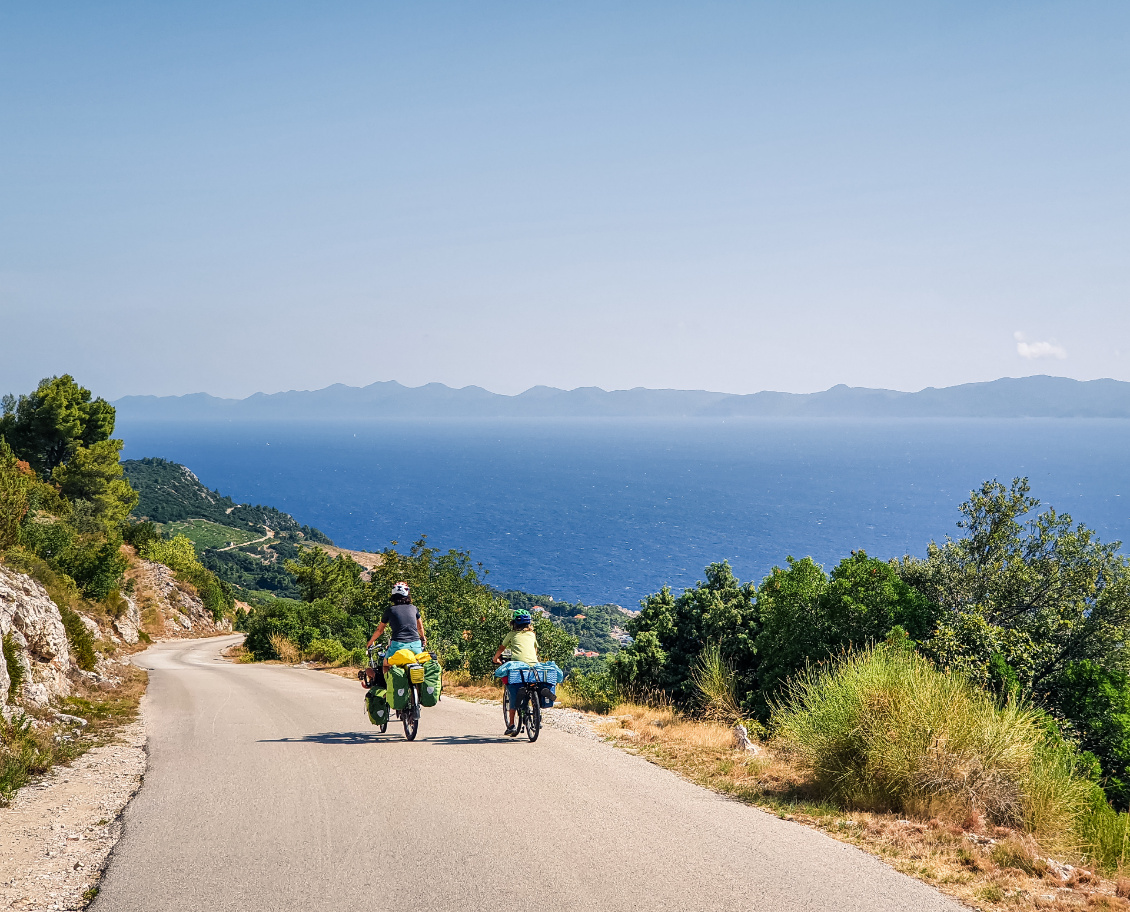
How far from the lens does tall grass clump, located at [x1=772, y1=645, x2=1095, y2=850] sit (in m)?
6.80

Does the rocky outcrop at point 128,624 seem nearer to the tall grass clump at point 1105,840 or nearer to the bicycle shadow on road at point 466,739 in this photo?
the bicycle shadow on road at point 466,739

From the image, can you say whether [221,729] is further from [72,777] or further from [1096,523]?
[1096,523]

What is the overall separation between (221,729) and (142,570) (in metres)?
48.4

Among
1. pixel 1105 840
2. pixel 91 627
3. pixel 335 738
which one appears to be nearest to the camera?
pixel 1105 840

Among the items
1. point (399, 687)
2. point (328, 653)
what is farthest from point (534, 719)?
point (328, 653)

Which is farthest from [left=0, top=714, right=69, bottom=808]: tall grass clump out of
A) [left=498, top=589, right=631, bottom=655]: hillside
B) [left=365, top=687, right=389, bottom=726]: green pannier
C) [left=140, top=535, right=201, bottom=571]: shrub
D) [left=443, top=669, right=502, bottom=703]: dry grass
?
[left=498, top=589, right=631, bottom=655]: hillside

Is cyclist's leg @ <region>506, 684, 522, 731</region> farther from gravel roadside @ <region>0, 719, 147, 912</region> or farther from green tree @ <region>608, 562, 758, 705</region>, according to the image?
green tree @ <region>608, 562, 758, 705</region>

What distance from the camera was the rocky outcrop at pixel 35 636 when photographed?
12844mm

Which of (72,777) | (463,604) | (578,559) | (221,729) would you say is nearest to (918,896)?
(72,777)

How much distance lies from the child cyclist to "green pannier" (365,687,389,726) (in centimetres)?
184

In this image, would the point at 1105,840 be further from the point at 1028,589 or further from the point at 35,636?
the point at 1028,589

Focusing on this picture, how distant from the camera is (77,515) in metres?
44.0

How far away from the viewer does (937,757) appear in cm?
706

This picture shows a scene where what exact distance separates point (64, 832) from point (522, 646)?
17.7 feet
